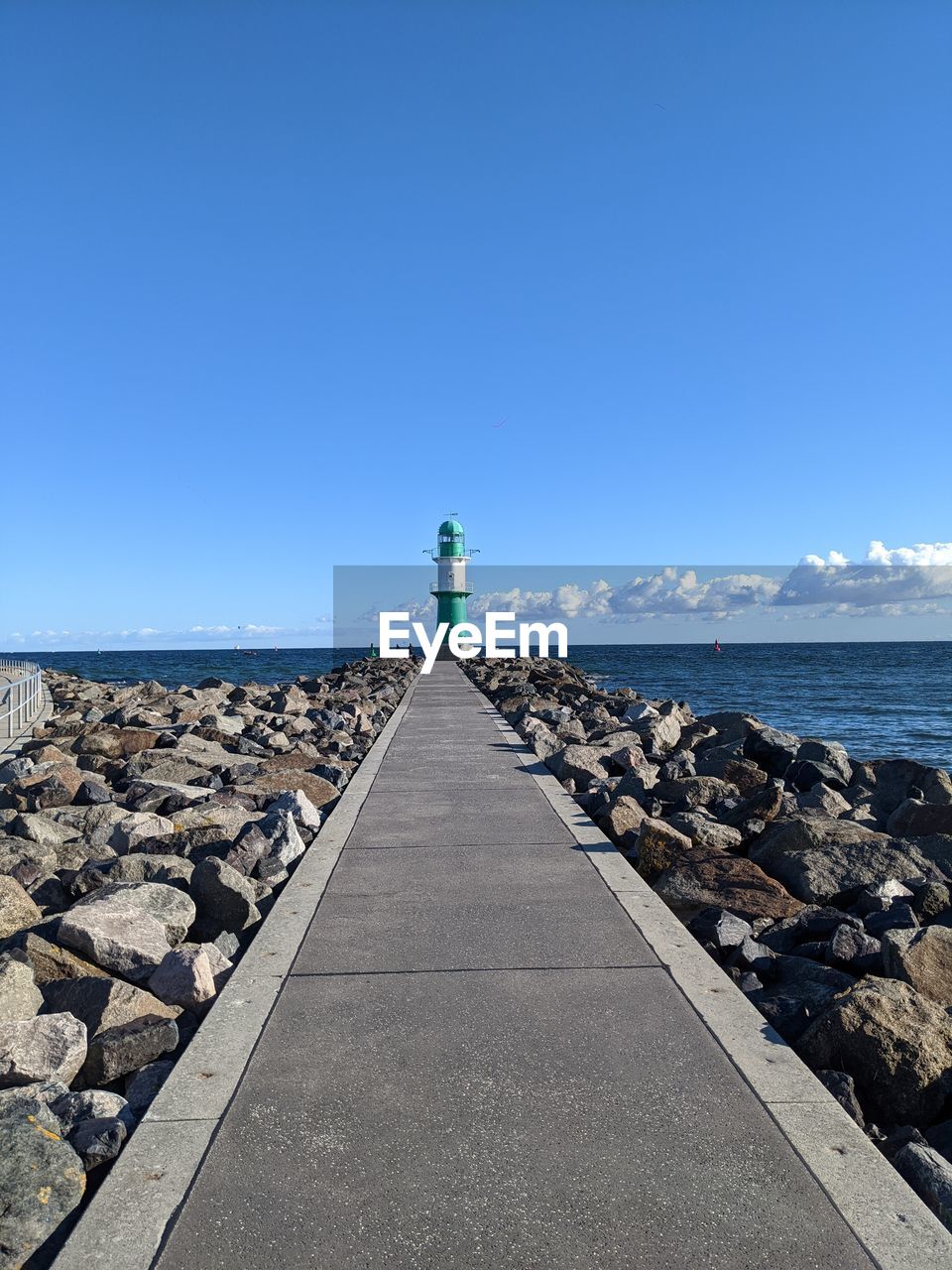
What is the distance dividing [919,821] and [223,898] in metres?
4.94

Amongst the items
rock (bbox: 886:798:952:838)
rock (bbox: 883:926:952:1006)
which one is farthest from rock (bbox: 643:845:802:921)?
rock (bbox: 886:798:952:838)

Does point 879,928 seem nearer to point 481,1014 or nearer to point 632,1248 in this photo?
point 481,1014

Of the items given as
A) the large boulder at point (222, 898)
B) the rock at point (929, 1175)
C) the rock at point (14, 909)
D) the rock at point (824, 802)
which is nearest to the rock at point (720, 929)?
the rock at point (929, 1175)

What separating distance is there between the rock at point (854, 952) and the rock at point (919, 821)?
281cm

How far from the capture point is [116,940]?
439 cm

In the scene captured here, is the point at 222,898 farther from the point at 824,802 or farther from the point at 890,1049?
the point at 824,802

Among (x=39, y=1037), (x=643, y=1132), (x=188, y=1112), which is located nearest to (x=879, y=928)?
(x=643, y=1132)

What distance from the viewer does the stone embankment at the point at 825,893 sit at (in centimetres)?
339

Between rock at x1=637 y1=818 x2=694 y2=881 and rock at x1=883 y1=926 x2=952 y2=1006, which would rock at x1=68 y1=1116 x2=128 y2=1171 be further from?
rock at x1=637 y1=818 x2=694 y2=881

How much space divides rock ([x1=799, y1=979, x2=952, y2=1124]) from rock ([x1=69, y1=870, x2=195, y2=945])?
9.33ft

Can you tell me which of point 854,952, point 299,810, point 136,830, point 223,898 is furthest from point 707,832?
point 136,830

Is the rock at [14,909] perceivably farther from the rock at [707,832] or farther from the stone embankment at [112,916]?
the rock at [707,832]

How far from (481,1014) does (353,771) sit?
6.06 meters

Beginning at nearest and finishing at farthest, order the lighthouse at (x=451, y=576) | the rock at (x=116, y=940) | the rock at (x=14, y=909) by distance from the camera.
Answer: the rock at (x=116, y=940) < the rock at (x=14, y=909) < the lighthouse at (x=451, y=576)
